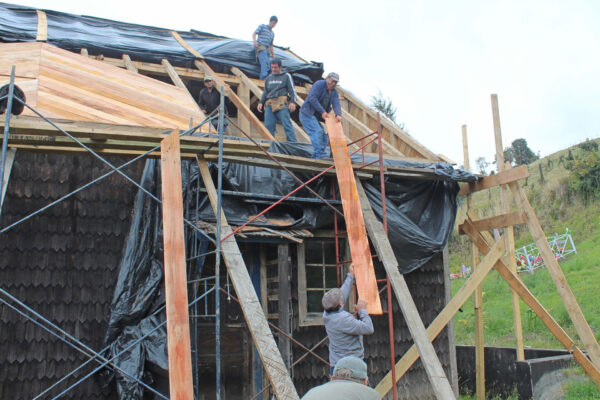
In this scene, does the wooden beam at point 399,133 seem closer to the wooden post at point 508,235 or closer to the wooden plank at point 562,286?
the wooden post at point 508,235

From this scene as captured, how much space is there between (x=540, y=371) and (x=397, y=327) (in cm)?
219

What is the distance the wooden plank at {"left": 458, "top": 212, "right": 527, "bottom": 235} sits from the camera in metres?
6.90

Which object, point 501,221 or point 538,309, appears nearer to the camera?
point 538,309

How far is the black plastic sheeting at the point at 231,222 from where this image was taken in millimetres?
5352

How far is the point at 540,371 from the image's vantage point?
293 inches

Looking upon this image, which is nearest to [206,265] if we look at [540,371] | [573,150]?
[540,371]

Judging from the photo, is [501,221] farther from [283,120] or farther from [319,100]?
[283,120]

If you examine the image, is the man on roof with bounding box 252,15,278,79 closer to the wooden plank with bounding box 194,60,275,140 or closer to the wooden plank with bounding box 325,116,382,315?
the wooden plank with bounding box 194,60,275,140

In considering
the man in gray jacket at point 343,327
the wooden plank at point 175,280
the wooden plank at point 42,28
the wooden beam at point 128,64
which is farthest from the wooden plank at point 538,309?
the wooden plank at point 42,28

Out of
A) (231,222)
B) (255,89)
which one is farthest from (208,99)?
(231,222)

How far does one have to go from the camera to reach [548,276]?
52.4 feet

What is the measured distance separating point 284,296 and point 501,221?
3326 mm

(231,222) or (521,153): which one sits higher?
(521,153)

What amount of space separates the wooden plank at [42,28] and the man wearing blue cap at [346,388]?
6.96 meters
